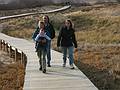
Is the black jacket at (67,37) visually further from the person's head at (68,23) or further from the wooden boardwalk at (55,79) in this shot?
the wooden boardwalk at (55,79)

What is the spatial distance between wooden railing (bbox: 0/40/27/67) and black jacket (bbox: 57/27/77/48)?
2724 millimetres

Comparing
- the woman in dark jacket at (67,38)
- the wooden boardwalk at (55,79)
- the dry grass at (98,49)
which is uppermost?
the woman in dark jacket at (67,38)

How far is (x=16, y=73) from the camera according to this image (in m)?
14.1

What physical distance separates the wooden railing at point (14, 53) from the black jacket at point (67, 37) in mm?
2724

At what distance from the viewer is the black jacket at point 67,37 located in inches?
512

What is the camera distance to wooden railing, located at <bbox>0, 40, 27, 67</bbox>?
1625 centimetres

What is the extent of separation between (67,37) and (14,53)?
272 inches

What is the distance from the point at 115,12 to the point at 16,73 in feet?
90.6

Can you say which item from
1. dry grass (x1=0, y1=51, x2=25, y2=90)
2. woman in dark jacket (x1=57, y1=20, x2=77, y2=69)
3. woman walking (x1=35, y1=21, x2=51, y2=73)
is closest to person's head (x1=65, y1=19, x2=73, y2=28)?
woman in dark jacket (x1=57, y1=20, x2=77, y2=69)

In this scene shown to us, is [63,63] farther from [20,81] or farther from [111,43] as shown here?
[111,43]

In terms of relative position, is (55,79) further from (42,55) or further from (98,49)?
(98,49)

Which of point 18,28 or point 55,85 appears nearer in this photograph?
point 55,85

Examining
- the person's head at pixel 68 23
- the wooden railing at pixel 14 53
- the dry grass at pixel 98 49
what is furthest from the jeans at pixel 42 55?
the wooden railing at pixel 14 53

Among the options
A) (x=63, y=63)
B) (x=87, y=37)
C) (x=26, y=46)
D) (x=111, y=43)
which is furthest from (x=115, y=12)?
(x=63, y=63)
